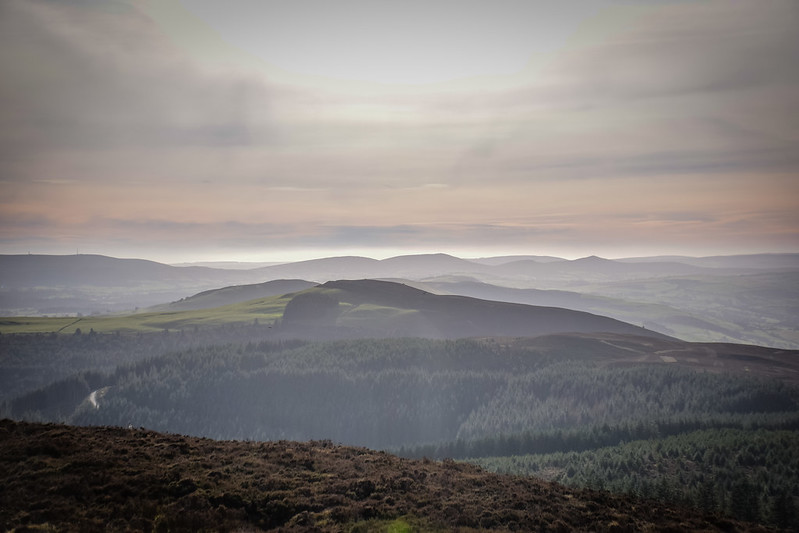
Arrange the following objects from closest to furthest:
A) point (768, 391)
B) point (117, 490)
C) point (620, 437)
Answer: point (117, 490) → point (620, 437) → point (768, 391)

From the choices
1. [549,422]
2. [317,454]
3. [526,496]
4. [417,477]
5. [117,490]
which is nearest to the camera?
[117,490]

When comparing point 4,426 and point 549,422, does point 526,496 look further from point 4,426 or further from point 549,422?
point 549,422

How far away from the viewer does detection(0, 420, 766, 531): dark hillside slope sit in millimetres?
28703

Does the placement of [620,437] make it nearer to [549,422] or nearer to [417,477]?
[549,422]

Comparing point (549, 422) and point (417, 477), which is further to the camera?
point (549, 422)

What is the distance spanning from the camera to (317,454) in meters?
45.7

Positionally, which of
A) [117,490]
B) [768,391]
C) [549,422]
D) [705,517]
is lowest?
[549,422]

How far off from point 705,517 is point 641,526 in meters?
6.87

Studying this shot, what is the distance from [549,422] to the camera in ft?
636

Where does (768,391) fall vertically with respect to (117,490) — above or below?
below

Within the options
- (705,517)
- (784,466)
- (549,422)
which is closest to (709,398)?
(549,422)

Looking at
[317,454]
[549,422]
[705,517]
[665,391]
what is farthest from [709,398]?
[317,454]

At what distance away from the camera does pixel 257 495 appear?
3291cm

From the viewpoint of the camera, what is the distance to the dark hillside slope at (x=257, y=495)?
94.2 feet
